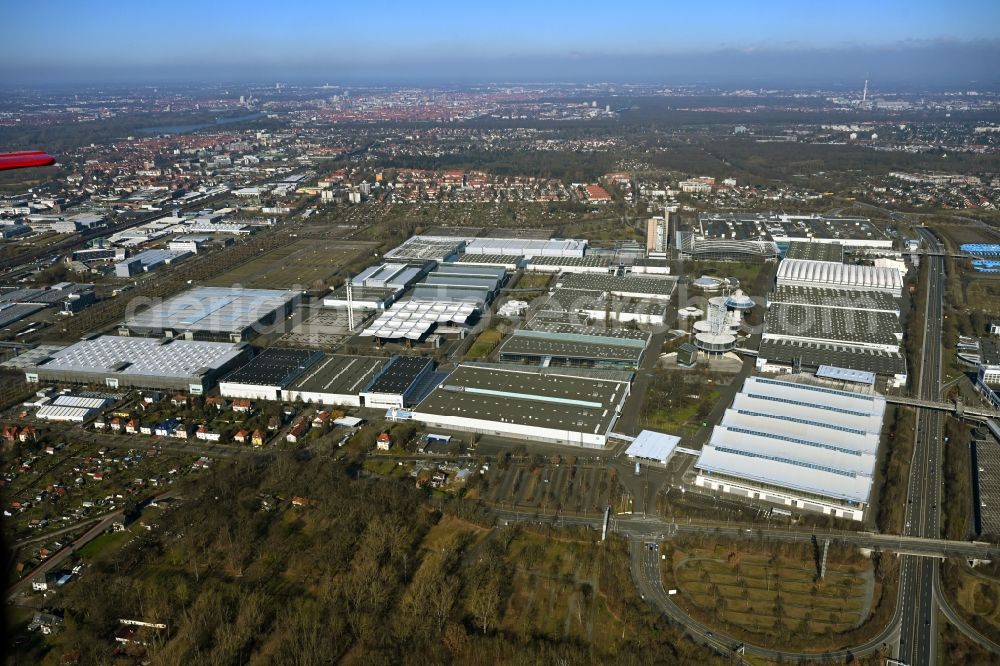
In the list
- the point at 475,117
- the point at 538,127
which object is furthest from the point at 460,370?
the point at 475,117

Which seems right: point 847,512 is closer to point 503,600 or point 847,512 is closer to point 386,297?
point 503,600

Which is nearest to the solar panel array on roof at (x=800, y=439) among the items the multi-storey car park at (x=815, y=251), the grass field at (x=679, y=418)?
the grass field at (x=679, y=418)

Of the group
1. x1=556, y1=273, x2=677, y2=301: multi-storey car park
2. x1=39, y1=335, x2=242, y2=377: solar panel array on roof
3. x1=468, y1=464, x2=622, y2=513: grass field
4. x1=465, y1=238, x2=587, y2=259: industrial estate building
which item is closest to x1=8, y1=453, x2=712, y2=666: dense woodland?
x1=468, y1=464, x2=622, y2=513: grass field

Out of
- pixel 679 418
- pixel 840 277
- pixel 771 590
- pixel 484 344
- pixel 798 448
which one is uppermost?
pixel 840 277

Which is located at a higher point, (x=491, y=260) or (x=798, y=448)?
(x=491, y=260)

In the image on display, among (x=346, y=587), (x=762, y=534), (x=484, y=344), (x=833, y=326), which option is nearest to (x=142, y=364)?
(x=484, y=344)

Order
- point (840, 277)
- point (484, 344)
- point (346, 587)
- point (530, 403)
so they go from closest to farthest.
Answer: point (346, 587)
point (530, 403)
point (484, 344)
point (840, 277)

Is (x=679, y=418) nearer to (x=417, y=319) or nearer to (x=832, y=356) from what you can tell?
(x=832, y=356)
